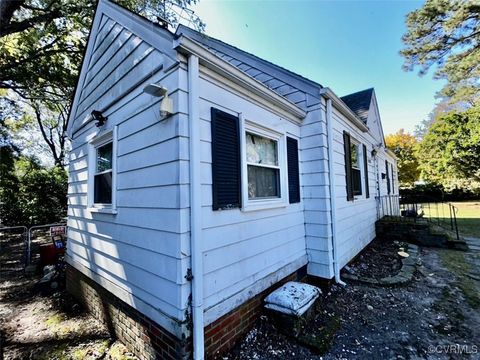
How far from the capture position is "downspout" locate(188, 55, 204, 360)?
7.23 ft

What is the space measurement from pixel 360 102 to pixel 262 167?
20.5 ft

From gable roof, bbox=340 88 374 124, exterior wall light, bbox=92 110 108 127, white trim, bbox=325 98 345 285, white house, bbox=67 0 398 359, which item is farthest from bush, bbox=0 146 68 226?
gable roof, bbox=340 88 374 124

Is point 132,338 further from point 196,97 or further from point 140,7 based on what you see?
point 140,7

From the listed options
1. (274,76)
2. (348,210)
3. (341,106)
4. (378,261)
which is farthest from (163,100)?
(378,261)

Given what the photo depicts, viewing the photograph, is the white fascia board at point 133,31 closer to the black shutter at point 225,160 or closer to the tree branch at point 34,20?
the black shutter at point 225,160

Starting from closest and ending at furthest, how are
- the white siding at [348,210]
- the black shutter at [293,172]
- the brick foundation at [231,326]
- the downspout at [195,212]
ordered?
the downspout at [195,212]
the brick foundation at [231,326]
the black shutter at [293,172]
the white siding at [348,210]

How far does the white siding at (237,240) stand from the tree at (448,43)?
12.4m

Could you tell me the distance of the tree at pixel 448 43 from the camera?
10203 millimetres

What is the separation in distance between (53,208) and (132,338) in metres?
12.6

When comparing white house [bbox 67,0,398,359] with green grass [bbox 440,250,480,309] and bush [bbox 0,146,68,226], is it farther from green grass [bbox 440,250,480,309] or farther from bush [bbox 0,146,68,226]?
bush [bbox 0,146,68,226]

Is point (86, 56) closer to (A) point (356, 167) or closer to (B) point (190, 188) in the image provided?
(B) point (190, 188)

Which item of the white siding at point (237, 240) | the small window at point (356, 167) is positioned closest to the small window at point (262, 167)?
the white siding at point (237, 240)

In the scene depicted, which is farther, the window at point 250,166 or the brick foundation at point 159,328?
the window at point 250,166

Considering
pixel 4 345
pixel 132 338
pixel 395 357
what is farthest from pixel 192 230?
pixel 4 345
